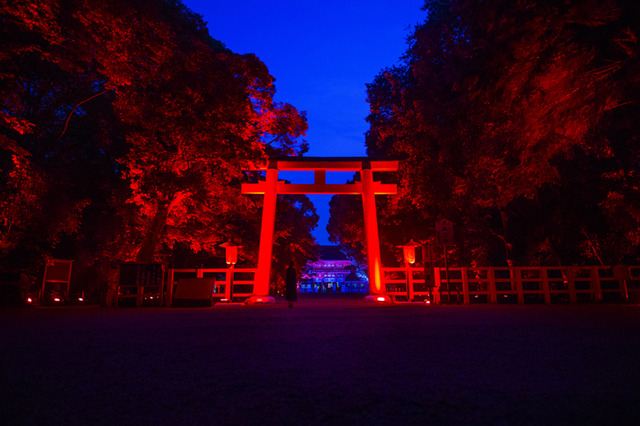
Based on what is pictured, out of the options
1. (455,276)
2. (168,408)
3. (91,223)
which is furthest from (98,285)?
(168,408)

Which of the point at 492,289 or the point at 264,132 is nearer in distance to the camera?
the point at 492,289

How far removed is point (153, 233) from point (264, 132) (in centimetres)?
535

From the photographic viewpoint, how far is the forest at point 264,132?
22.3 feet

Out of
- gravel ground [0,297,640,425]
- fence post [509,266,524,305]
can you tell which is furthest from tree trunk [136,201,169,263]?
fence post [509,266,524,305]

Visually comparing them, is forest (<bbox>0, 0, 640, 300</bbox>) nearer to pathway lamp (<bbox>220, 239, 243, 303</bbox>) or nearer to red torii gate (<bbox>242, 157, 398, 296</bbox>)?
pathway lamp (<bbox>220, 239, 243, 303</bbox>)

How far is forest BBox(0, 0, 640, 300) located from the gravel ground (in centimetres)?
478

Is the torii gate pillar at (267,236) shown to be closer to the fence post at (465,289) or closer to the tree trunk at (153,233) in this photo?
the tree trunk at (153,233)

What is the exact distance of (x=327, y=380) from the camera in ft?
7.33

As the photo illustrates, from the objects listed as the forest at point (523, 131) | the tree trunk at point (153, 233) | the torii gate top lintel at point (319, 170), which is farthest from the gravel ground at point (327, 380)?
the torii gate top lintel at point (319, 170)

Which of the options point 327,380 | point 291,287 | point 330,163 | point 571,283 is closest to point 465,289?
point 571,283

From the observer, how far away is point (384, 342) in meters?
3.64

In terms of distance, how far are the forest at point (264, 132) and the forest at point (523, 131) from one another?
0.14ft

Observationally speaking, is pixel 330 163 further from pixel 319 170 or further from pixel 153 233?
pixel 153 233

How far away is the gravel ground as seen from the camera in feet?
5.46
